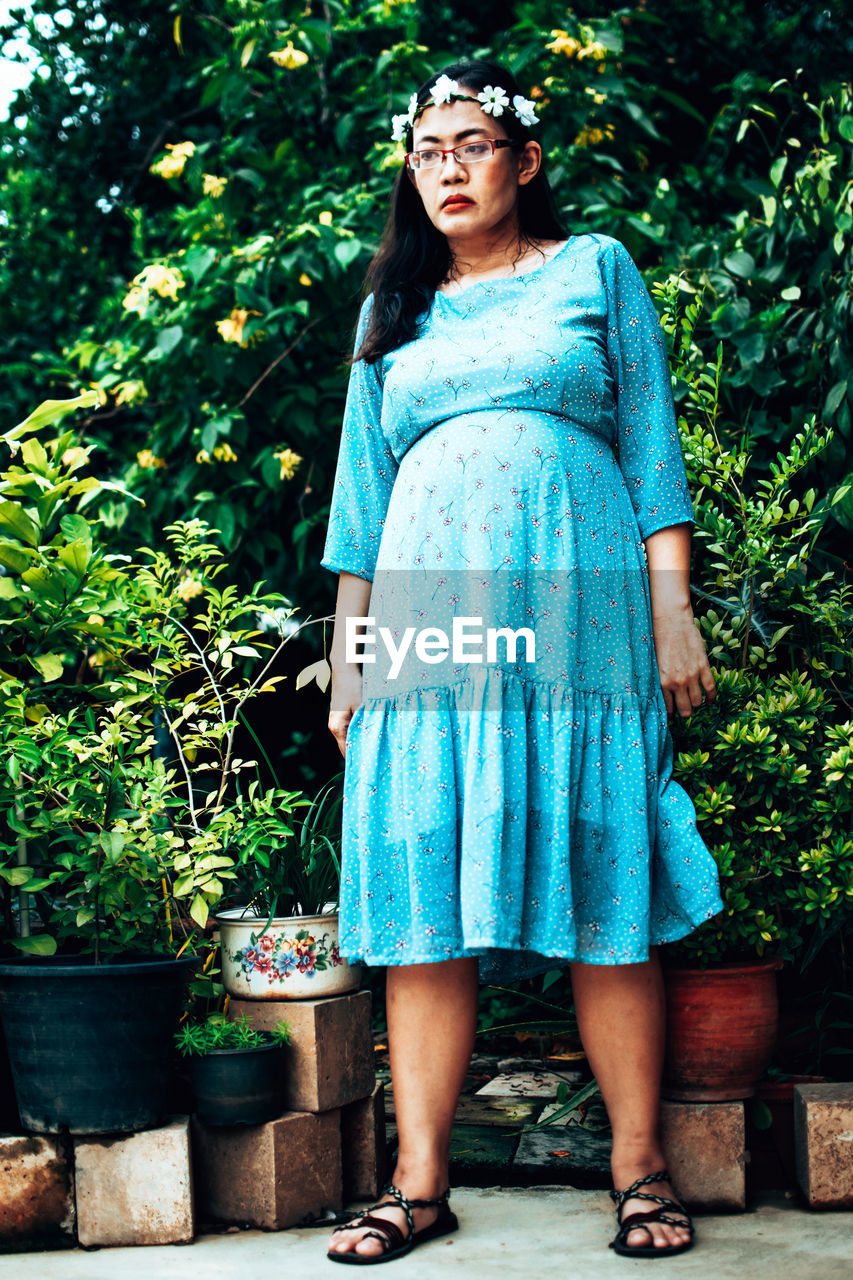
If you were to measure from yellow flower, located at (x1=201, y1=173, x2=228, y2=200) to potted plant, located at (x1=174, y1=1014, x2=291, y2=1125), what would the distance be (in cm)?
219

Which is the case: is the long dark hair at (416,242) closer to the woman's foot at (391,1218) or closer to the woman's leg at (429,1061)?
the woman's leg at (429,1061)

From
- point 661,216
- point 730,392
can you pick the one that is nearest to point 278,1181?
point 730,392

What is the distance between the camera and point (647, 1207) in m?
1.70

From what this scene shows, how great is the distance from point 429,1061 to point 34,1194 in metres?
0.60

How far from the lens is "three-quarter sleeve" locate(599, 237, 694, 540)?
5.99ft

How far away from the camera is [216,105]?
4.12m

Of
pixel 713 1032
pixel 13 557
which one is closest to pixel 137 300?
pixel 13 557

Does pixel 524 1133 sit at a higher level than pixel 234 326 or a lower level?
lower

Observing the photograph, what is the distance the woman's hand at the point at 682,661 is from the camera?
1798 millimetres

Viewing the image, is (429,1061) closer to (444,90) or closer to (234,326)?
(444,90)

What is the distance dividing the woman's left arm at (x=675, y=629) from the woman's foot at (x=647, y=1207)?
25.8 inches

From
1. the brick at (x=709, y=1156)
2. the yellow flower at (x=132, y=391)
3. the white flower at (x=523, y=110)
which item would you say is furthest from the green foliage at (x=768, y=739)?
the yellow flower at (x=132, y=391)

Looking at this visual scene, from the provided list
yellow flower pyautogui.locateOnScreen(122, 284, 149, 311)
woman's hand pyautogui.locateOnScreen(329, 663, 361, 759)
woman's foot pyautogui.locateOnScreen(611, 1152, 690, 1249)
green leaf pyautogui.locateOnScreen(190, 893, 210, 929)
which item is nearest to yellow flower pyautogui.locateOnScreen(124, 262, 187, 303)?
yellow flower pyautogui.locateOnScreen(122, 284, 149, 311)

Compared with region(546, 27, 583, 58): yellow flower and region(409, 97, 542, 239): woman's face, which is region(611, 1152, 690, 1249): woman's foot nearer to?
region(409, 97, 542, 239): woman's face
